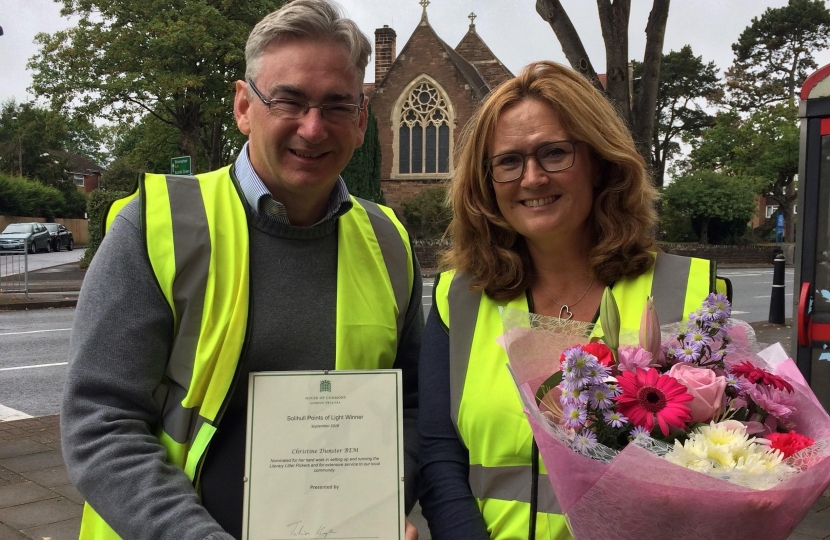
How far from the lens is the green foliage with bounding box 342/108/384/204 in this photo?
91.6 ft

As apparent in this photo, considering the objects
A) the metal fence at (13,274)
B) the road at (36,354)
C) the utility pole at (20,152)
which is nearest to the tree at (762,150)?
the road at (36,354)

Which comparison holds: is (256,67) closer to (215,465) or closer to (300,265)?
(300,265)

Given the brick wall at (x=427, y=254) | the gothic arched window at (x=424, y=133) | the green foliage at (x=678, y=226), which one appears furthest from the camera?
the green foliage at (x=678, y=226)

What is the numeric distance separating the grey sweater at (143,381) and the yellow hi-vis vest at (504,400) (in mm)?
380

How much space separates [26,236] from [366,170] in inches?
527

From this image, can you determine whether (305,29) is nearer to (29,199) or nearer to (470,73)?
(470,73)

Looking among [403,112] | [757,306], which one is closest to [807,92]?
[757,306]

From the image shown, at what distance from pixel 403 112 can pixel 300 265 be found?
119ft

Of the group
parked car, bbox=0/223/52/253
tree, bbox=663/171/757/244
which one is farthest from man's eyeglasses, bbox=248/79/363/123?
tree, bbox=663/171/757/244

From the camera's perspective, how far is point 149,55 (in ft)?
86.2

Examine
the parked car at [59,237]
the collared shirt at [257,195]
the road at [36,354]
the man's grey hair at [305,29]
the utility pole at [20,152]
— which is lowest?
the road at [36,354]

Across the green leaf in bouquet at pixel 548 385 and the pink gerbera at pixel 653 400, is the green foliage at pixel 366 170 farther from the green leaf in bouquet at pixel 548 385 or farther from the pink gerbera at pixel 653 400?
the pink gerbera at pixel 653 400
